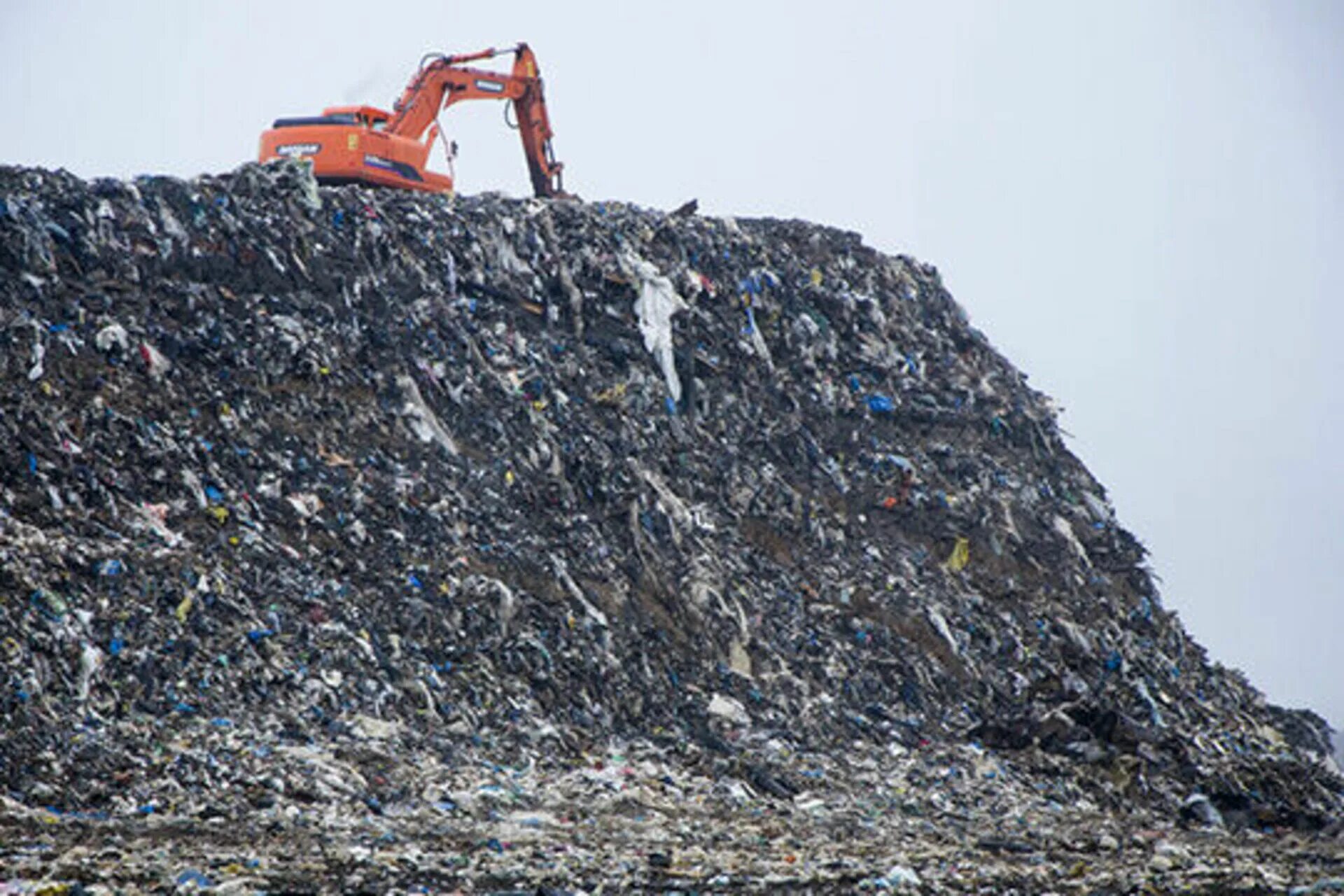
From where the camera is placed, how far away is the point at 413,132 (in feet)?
63.6

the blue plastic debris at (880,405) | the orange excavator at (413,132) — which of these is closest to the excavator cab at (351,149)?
the orange excavator at (413,132)

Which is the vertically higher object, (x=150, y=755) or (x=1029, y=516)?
(x=1029, y=516)

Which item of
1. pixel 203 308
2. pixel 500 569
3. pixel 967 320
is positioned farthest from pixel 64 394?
pixel 967 320

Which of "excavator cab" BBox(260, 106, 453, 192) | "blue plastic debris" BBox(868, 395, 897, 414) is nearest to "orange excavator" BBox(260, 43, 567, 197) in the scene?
"excavator cab" BBox(260, 106, 453, 192)

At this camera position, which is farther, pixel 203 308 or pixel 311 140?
pixel 311 140

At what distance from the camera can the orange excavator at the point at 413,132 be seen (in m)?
18.0

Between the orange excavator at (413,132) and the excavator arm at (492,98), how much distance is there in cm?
1

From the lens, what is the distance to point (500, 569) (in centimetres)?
1291

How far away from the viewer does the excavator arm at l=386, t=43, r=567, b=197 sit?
19453mm

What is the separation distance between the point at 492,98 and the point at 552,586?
1000 cm

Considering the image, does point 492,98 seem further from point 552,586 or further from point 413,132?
point 552,586

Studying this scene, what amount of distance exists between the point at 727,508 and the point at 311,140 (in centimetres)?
823

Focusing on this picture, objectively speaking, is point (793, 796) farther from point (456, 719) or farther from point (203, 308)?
point (203, 308)

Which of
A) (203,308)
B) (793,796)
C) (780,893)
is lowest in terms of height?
(780,893)
